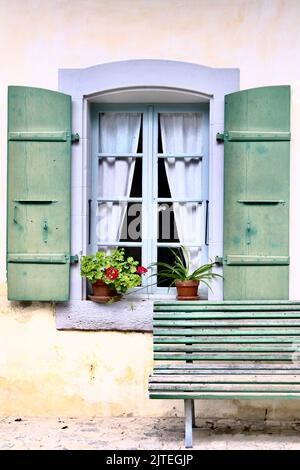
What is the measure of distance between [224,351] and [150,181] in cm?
157

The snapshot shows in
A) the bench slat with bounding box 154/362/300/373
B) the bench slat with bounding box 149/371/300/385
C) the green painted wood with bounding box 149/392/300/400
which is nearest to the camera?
the green painted wood with bounding box 149/392/300/400

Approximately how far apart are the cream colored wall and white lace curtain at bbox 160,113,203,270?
1.82ft

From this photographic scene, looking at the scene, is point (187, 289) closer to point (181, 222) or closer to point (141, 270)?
point (141, 270)

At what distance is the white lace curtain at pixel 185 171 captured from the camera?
18.2 feet

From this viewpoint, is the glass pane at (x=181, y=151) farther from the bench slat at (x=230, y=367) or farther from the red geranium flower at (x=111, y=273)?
the bench slat at (x=230, y=367)

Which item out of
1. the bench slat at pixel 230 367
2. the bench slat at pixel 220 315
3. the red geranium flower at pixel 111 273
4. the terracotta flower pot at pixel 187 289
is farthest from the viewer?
the terracotta flower pot at pixel 187 289

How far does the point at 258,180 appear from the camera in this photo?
16.9 ft

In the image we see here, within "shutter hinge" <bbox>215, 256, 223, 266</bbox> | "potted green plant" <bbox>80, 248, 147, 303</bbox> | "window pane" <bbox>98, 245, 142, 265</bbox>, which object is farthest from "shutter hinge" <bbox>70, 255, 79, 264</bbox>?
"shutter hinge" <bbox>215, 256, 223, 266</bbox>

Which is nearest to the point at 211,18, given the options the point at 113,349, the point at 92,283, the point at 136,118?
the point at 136,118

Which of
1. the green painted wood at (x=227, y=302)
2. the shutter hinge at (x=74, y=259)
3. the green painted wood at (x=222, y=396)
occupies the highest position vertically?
the shutter hinge at (x=74, y=259)

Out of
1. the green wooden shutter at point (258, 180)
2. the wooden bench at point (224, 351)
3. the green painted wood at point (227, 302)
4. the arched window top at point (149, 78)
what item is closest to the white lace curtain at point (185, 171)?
the arched window top at point (149, 78)

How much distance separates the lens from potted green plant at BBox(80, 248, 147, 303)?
16.9 feet

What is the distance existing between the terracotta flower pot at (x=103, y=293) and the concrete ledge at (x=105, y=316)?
0.06 meters

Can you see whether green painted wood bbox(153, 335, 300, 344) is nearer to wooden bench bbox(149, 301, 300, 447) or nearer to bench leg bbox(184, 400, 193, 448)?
wooden bench bbox(149, 301, 300, 447)
